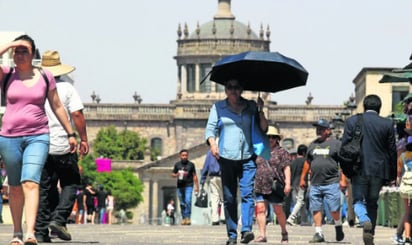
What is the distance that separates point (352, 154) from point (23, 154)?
12.6 feet

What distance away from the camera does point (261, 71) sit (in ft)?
64.8

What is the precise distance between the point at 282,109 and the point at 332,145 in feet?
457

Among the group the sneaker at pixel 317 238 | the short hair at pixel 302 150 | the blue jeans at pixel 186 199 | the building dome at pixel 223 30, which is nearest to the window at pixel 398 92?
the short hair at pixel 302 150

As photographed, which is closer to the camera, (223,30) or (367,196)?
(367,196)

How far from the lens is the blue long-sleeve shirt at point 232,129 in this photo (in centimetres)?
1883

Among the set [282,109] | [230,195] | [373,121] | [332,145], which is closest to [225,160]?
[230,195]

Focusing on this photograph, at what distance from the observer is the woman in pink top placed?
52.7 feet

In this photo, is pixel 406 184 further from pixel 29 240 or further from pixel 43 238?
pixel 29 240

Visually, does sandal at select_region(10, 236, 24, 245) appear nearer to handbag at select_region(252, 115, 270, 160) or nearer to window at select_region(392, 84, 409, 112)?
handbag at select_region(252, 115, 270, 160)

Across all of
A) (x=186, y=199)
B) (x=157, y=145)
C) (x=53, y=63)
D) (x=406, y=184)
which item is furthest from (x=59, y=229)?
(x=157, y=145)

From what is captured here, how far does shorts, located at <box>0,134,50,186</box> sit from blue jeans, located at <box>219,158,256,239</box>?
121 inches

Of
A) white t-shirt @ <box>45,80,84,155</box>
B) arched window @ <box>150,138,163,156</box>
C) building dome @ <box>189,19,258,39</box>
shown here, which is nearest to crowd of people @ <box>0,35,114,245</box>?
white t-shirt @ <box>45,80,84,155</box>

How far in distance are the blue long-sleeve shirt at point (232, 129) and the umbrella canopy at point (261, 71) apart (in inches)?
17.7

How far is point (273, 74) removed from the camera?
65.7ft
